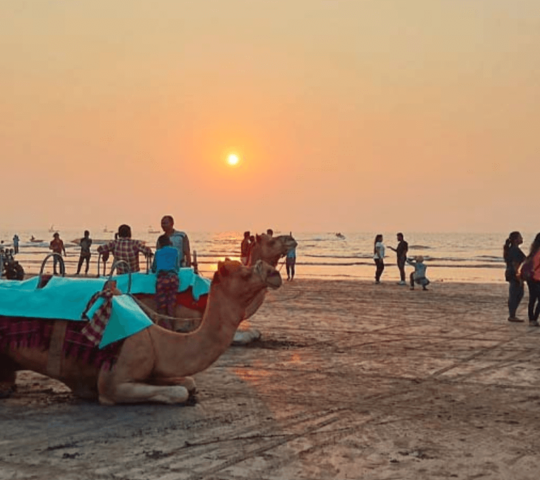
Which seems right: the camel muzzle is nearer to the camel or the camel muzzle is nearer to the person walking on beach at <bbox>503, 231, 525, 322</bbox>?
the camel

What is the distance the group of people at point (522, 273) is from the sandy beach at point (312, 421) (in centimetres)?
309

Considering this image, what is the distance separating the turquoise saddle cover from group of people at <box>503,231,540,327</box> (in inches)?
404

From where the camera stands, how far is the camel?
7.96 meters

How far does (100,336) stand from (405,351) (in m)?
6.29

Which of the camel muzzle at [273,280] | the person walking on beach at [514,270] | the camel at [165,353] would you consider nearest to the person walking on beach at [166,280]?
the camel at [165,353]

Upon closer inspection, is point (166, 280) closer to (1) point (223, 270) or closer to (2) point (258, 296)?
(2) point (258, 296)

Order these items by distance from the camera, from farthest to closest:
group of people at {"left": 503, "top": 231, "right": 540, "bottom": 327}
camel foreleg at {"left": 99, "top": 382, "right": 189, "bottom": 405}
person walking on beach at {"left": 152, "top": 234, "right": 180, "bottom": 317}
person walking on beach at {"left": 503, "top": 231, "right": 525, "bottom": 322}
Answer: person walking on beach at {"left": 503, "top": 231, "right": 525, "bottom": 322} → group of people at {"left": 503, "top": 231, "right": 540, "bottom": 327} → person walking on beach at {"left": 152, "top": 234, "right": 180, "bottom": 317} → camel foreleg at {"left": 99, "top": 382, "right": 189, "bottom": 405}

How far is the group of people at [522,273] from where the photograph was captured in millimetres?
16359

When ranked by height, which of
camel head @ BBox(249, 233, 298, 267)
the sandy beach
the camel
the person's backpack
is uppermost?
camel head @ BBox(249, 233, 298, 267)

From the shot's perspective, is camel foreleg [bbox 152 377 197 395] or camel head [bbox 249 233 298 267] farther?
camel head [bbox 249 233 298 267]

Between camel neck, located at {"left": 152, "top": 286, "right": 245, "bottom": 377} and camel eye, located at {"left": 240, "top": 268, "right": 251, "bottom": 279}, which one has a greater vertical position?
camel eye, located at {"left": 240, "top": 268, "right": 251, "bottom": 279}

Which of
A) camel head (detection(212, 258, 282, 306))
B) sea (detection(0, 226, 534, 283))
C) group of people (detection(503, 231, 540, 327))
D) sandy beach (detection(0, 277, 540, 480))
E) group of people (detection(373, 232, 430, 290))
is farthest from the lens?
sea (detection(0, 226, 534, 283))

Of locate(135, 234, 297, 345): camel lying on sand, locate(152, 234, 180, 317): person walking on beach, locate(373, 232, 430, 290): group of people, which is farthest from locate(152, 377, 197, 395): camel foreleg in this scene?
locate(373, 232, 430, 290): group of people

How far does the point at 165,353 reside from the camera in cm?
→ 809
